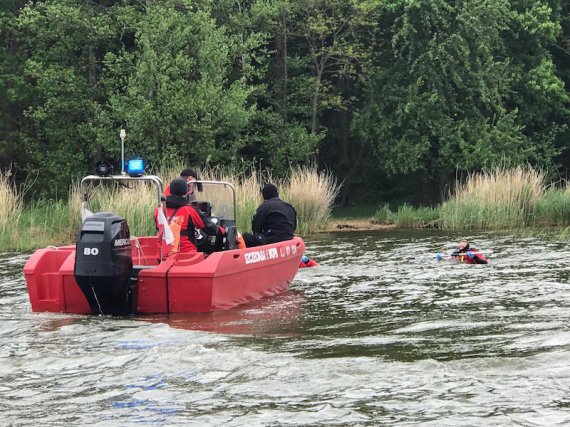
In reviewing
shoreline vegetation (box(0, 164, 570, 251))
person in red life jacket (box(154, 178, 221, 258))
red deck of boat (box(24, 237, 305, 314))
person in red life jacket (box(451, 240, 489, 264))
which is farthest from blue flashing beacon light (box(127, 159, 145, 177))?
shoreline vegetation (box(0, 164, 570, 251))

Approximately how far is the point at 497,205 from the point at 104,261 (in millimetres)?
15523

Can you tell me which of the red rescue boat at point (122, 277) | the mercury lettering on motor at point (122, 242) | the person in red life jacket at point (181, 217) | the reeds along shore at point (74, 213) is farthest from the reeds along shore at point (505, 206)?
the mercury lettering on motor at point (122, 242)

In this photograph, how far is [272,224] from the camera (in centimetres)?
1416

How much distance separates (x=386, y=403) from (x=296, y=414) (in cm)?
66

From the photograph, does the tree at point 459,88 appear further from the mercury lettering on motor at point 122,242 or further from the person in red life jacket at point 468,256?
the mercury lettering on motor at point 122,242

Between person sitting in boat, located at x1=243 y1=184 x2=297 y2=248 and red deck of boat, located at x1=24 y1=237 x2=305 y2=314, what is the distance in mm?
1325

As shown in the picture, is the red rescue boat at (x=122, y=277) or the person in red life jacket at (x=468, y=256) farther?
the person in red life jacket at (x=468, y=256)

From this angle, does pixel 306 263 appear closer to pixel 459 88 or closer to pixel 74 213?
pixel 74 213

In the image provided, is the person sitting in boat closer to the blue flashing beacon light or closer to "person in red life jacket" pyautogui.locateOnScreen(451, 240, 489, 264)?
the blue flashing beacon light

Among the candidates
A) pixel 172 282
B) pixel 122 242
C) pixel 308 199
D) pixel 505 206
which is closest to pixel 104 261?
pixel 122 242

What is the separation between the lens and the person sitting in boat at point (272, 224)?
46.1 ft

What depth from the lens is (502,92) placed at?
37.5m

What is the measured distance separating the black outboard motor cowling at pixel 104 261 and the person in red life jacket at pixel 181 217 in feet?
2.49

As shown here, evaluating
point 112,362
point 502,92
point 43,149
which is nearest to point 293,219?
point 112,362
